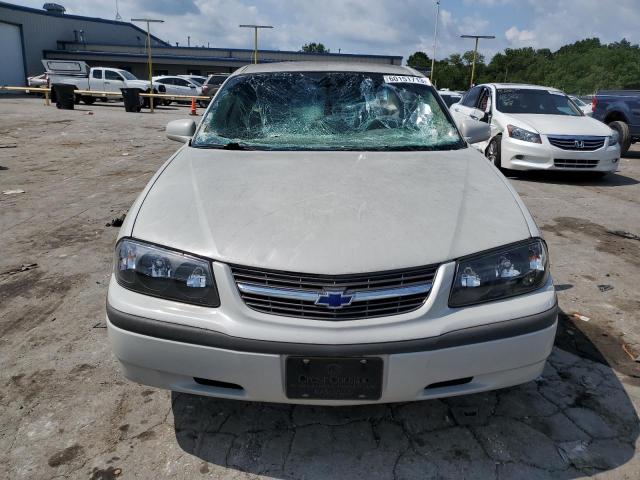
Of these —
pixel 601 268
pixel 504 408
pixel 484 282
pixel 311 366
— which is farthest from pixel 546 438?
pixel 601 268

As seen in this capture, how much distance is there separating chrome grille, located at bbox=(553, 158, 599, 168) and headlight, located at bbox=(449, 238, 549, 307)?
20.9 ft

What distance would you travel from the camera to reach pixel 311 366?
1785 mm

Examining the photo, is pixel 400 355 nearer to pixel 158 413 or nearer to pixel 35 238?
pixel 158 413

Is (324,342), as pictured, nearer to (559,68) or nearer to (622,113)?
(622,113)

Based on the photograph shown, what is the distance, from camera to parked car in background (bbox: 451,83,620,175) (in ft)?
25.1

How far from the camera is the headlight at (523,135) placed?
7.69 m

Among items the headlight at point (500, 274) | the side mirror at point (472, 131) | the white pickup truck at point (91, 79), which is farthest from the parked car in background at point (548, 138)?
the white pickup truck at point (91, 79)

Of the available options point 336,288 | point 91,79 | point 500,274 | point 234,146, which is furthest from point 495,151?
point 91,79

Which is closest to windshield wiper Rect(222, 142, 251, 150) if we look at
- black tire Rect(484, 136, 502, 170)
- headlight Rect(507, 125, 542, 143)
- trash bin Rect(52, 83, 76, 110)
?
black tire Rect(484, 136, 502, 170)

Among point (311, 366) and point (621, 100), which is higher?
point (621, 100)

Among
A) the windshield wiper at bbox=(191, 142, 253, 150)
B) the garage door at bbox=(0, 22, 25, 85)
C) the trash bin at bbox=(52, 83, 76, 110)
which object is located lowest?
the windshield wiper at bbox=(191, 142, 253, 150)

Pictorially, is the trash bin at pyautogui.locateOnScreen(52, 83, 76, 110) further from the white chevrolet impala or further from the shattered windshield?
the white chevrolet impala

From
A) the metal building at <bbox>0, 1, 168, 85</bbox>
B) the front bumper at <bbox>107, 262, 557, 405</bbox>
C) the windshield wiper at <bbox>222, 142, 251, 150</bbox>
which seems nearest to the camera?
the front bumper at <bbox>107, 262, 557, 405</bbox>

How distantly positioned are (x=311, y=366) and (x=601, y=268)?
3.49 m
